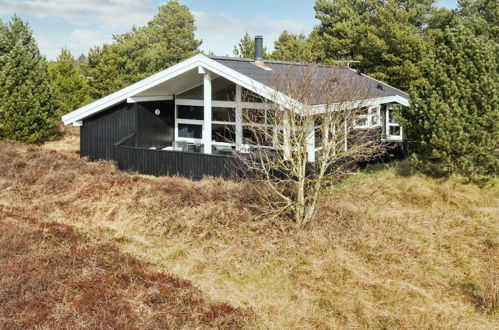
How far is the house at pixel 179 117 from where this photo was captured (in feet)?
49.6

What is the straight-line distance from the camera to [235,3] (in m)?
51.2

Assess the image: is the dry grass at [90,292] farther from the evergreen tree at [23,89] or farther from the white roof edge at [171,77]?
the evergreen tree at [23,89]

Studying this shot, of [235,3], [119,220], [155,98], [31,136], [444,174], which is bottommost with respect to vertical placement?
[119,220]

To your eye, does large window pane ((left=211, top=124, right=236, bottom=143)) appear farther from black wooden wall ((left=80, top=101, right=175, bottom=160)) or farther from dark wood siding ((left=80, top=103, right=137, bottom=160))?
dark wood siding ((left=80, top=103, right=137, bottom=160))

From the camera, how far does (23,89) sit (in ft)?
67.9

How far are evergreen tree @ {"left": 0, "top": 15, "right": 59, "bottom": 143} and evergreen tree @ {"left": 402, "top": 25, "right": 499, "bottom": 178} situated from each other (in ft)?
54.7

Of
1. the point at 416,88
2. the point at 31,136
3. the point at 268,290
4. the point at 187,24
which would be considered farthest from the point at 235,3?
the point at 268,290

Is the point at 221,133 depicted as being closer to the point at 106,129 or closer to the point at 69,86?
the point at 106,129

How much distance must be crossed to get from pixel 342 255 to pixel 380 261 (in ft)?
2.42

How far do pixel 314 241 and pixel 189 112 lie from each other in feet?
34.6

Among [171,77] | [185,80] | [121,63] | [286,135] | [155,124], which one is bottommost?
[286,135]

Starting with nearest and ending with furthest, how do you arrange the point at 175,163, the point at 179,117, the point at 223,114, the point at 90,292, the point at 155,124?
the point at 90,292 < the point at 175,163 < the point at 223,114 < the point at 155,124 < the point at 179,117

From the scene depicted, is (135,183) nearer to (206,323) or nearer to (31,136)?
(206,323)

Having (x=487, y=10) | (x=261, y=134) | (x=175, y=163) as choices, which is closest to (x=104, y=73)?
(x=175, y=163)
